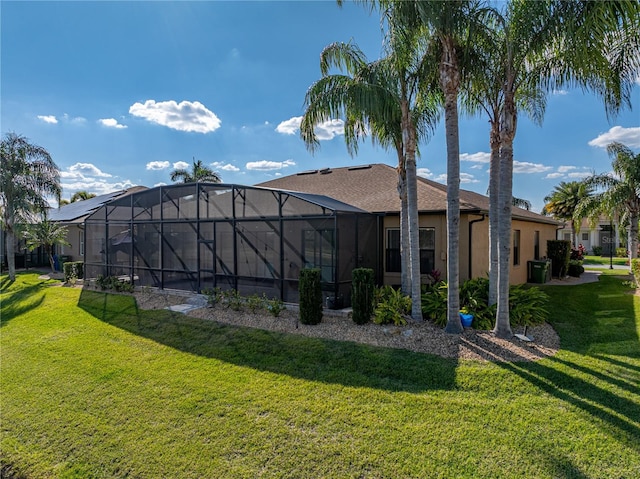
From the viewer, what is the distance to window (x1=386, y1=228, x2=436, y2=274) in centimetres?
Answer: 1041

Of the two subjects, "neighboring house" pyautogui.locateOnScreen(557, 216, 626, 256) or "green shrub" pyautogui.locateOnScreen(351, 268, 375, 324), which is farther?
"neighboring house" pyautogui.locateOnScreen(557, 216, 626, 256)

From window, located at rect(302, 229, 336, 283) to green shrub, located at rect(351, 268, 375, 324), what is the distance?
1309mm

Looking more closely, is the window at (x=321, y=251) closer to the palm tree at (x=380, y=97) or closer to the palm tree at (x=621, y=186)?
the palm tree at (x=380, y=97)

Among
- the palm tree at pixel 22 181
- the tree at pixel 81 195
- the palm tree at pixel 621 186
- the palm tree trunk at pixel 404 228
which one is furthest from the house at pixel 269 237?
the tree at pixel 81 195

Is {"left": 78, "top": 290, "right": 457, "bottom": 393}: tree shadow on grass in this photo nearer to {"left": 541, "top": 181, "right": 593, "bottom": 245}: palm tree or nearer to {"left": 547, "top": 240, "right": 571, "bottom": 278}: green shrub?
{"left": 547, "top": 240, "right": 571, "bottom": 278}: green shrub

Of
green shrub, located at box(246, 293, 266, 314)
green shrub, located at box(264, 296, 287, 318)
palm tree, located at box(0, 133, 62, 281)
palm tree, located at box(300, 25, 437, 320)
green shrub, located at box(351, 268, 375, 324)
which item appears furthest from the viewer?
palm tree, located at box(0, 133, 62, 281)

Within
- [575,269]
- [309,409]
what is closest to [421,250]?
[309,409]

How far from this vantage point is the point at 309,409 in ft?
14.3

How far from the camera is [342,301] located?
8.95 metres

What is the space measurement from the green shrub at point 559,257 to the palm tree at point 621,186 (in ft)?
9.50

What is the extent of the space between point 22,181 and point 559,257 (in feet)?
80.2

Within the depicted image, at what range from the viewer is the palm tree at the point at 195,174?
2797 centimetres

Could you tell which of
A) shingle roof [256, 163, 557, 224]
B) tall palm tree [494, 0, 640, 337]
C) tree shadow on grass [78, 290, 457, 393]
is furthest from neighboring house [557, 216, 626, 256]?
tree shadow on grass [78, 290, 457, 393]

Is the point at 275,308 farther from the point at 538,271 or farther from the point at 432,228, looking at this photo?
the point at 538,271
